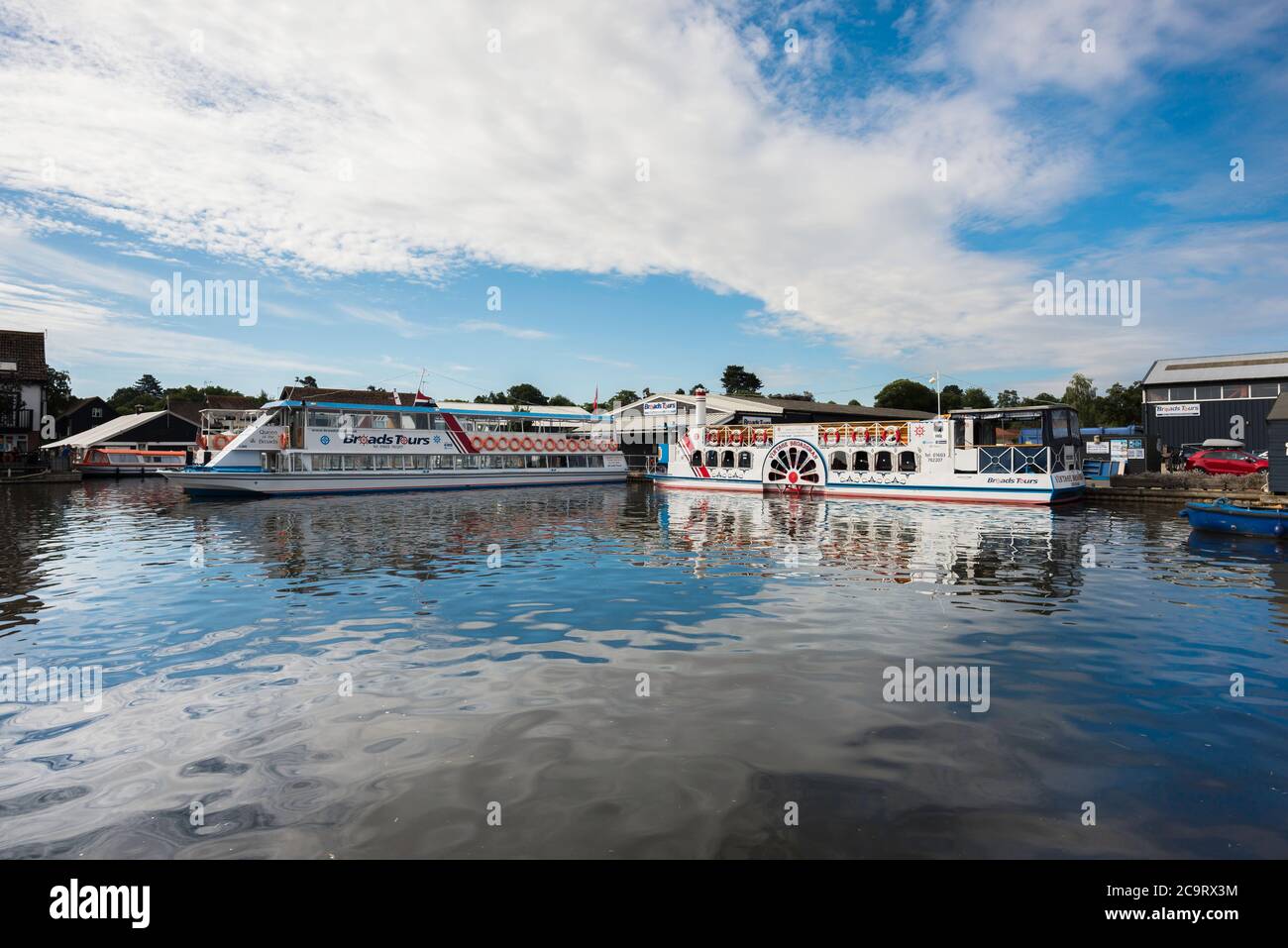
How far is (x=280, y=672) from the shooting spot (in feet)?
28.5

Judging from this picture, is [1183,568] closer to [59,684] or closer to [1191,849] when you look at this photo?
[1191,849]

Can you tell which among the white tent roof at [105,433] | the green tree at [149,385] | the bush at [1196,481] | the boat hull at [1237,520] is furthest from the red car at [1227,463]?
the green tree at [149,385]

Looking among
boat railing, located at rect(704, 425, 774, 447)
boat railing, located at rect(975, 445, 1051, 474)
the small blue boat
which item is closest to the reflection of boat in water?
boat railing, located at rect(975, 445, 1051, 474)

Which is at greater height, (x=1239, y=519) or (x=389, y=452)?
(x=389, y=452)

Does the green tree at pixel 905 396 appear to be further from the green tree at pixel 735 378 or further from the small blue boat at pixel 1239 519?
the small blue boat at pixel 1239 519

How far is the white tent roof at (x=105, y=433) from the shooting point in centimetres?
6112

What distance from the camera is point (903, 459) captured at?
3781cm

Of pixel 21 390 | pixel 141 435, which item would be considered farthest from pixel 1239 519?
pixel 141 435

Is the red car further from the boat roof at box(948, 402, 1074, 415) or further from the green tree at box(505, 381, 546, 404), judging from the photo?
the green tree at box(505, 381, 546, 404)

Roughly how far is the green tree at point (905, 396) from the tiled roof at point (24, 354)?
308ft

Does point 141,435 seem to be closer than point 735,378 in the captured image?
Yes

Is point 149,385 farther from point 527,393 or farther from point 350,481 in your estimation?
point 350,481

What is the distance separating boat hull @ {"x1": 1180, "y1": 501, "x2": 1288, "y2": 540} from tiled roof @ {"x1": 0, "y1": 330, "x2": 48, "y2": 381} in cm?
8182

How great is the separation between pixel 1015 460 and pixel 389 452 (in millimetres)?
36796
